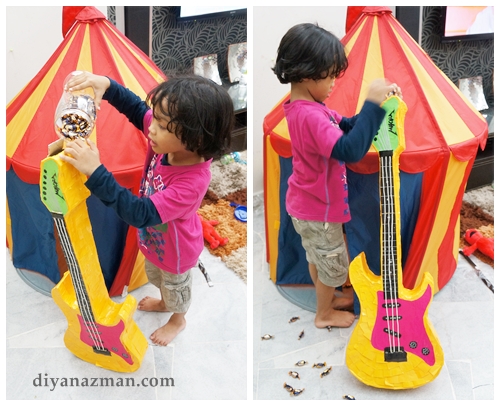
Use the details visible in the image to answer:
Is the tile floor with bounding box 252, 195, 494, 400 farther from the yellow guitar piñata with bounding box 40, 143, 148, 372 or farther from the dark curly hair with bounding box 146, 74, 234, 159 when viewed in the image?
the dark curly hair with bounding box 146, 74, 234, 159

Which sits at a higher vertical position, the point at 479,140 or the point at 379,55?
the point at 379,55

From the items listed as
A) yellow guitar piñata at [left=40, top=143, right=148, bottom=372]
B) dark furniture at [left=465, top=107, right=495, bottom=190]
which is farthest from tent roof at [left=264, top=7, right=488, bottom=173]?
dark furniture at [left=465, top=107, right=495, bottom=190]

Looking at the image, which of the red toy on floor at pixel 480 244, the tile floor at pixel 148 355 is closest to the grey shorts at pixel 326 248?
the tile floor at pixel 148 355

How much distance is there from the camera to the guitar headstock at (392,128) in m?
1.20

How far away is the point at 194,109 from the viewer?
3.66ft

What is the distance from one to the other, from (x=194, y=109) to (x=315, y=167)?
389 millimetres

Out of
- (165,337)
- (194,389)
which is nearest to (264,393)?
(194,389)

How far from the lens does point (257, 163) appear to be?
7.78 ft

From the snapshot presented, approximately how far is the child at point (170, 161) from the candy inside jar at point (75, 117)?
1.0 inches

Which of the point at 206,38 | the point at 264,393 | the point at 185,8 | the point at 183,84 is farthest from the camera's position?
the point at 206,38

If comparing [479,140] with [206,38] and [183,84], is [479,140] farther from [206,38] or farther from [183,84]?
[206,38]

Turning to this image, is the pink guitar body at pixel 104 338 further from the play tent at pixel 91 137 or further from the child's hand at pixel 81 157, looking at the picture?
the child's hand at pixel 81 157

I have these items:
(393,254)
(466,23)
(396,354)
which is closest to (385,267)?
(393,254)

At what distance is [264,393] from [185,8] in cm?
167
